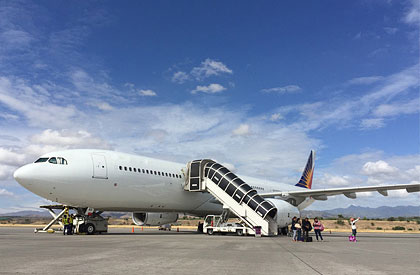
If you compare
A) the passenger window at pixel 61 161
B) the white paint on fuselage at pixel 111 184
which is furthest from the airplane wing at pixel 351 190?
the passenger window at pixel 61 161

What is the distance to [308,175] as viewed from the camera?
43.2 meters

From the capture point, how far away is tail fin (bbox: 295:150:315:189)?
43.1 m

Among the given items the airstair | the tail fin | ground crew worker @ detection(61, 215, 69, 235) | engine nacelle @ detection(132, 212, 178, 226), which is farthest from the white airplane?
the tail fin

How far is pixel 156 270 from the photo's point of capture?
6.75 m

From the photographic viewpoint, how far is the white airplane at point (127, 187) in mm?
17750

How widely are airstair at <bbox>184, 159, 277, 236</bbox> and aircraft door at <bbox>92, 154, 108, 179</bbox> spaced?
6.54 m

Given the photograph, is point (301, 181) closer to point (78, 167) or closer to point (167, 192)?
point (167, 192)

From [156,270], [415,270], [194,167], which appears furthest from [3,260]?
[194,167]

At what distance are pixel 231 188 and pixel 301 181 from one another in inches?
883

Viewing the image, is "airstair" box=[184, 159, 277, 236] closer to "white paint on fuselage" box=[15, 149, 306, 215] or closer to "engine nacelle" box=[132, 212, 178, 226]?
"white paint on fuselage" box=[15, 149, 306, 215]

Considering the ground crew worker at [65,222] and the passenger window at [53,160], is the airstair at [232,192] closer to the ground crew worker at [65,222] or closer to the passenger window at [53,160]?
the ground crew worker at [65,222]

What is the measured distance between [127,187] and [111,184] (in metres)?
1.03

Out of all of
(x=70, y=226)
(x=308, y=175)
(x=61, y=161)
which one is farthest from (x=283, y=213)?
(x=308, y=175)

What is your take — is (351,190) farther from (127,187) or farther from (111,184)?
(111,184)
